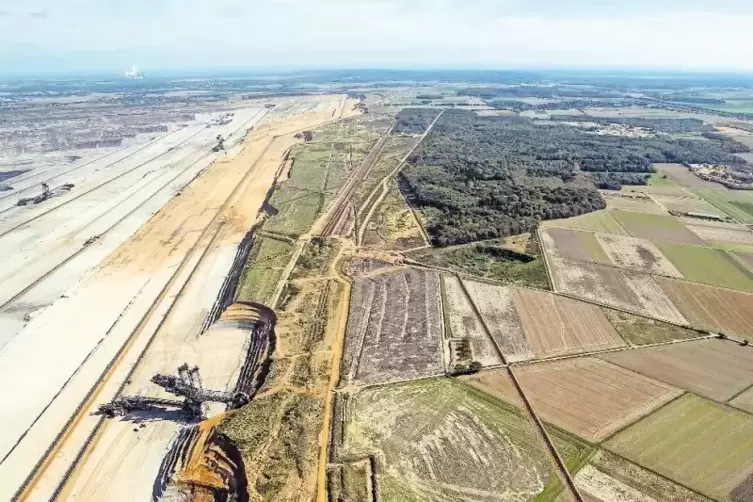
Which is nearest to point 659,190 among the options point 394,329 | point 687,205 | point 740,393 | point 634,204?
point 687,205

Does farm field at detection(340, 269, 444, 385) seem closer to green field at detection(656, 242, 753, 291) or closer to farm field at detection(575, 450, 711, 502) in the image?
farm field at detection(575, 450, 711, 502)

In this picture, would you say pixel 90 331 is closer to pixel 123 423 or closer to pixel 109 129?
pixel 123 423

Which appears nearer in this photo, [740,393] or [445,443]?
[445,443]

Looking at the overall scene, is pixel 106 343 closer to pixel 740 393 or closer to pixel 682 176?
pixel 740 393

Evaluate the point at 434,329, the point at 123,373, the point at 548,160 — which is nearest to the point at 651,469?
the point at 434,329

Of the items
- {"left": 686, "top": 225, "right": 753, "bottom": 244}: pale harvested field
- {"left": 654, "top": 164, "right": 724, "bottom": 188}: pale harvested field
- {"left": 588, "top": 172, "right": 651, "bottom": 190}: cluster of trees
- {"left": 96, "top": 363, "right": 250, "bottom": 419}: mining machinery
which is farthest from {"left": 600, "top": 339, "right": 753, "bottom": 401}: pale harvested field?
{"left": 654, "top": 164, "right": 724, "bottom": 188}: pale harvested field
